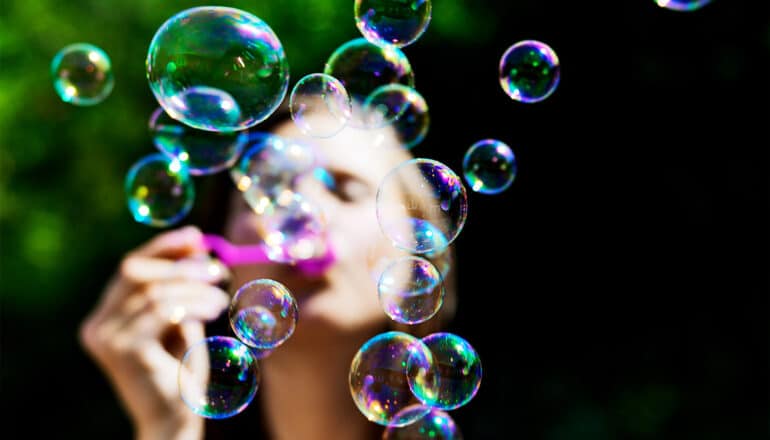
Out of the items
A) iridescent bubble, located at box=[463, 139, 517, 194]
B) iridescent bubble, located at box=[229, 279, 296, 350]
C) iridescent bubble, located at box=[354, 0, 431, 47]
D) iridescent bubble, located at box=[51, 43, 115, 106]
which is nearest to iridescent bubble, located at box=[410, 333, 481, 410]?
iridescent bubble, located at box=[229, 279, 296, 350]

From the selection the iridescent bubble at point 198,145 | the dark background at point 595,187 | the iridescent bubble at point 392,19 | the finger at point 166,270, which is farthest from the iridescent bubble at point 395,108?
the dark background at point 595,187

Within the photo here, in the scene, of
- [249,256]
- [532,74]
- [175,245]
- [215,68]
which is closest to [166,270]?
[175,245]

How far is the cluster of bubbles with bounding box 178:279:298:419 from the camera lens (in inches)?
63.6

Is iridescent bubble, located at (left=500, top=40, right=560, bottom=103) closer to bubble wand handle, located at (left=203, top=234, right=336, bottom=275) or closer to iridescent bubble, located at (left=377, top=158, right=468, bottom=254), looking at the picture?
iridescent bubble, located at (left=377, top=158, right=468, bottom=254)

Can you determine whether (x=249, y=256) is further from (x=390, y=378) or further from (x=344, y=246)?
(x=390, y=378)

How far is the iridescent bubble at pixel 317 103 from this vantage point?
1724mm

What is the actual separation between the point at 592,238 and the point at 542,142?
0.53 metres

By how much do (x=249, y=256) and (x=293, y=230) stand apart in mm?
188

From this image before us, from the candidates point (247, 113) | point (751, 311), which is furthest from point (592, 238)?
point (247, 113)

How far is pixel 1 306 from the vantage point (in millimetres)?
4652

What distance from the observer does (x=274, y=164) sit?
1.99m

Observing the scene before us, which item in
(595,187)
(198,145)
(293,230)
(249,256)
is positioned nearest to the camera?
(293,230)

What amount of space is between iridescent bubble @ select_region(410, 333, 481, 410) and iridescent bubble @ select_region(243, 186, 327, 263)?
0.33 meters

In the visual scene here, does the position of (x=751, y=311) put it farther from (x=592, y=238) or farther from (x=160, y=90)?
(x=160, y=90)
